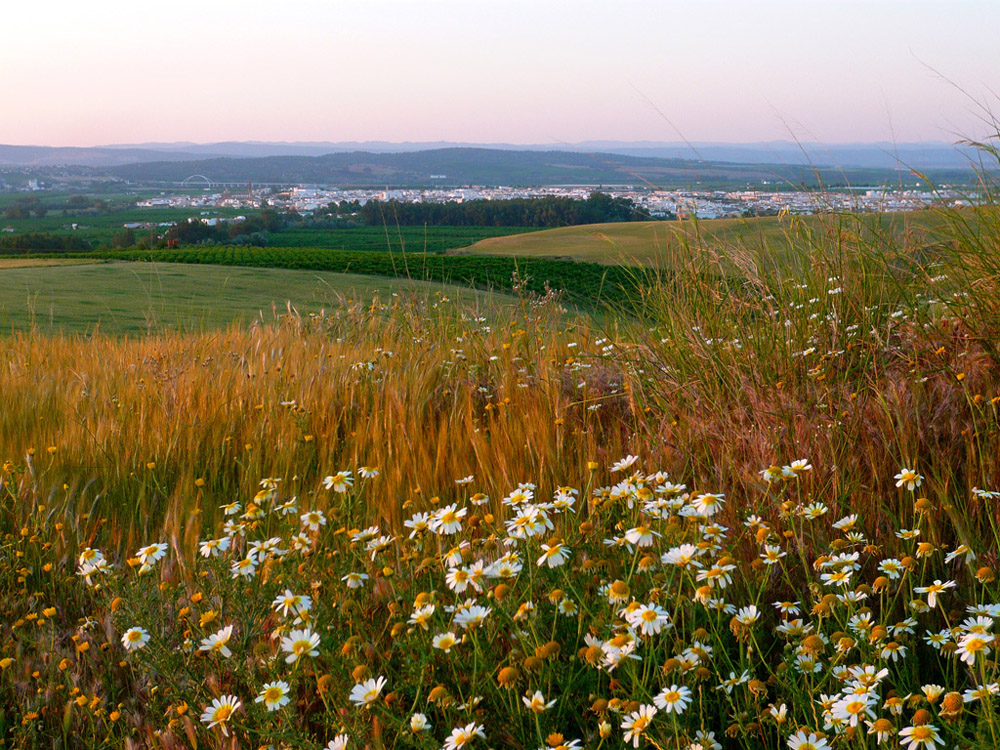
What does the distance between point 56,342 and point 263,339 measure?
221cm

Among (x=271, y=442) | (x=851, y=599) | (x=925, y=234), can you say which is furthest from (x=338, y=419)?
(x=925, y=234)

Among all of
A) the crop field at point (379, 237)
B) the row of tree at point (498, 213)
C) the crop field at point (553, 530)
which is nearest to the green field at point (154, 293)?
the crop field at point (553, 530)

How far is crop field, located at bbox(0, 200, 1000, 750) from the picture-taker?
1.57 metres

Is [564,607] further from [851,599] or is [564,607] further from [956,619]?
[956,619]

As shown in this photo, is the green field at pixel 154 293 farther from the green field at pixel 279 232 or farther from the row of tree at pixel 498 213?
the row of tree at pixel 498 213

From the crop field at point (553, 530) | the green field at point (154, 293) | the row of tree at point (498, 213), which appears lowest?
the green field at point (154, 293)

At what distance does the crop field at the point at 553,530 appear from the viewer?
1568 mm

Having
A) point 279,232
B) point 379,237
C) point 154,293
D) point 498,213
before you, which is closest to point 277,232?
point 279,232

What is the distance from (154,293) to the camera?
1797 centimetres

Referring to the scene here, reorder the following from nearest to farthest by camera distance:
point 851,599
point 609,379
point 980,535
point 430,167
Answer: point 851,599
point 980,535
point 609,379
point 430,167

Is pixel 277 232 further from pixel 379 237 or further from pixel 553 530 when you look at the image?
pixel 553 530

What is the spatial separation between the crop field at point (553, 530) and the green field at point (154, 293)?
8.36 meters

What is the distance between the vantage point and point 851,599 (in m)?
1.58

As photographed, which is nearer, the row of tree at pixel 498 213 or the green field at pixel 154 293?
the green field at pixel 154 293
